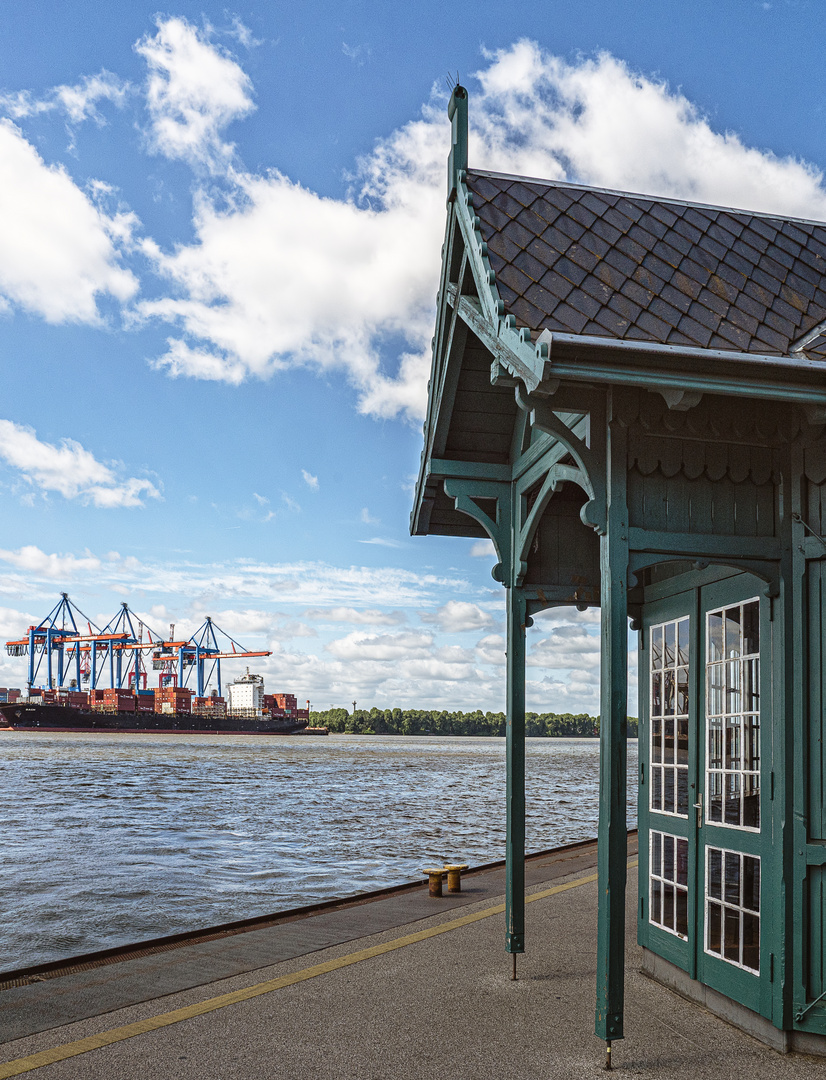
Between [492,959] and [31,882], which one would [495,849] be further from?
[492,959]

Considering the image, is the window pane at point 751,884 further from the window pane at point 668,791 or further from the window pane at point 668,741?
the window pane at point 668,741

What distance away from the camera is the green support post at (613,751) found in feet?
14.3

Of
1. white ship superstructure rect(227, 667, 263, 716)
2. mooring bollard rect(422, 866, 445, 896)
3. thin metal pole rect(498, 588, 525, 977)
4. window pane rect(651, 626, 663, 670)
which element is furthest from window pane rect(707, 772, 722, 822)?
white ship superstructure rect(227, 667, 263, 716)

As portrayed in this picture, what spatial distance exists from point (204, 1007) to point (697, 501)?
405 centimetres

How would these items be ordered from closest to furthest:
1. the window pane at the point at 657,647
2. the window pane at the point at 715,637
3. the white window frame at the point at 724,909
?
the white window frame at the point at 724,909, the window pane at the point at 715,637, the window pane at the point at 657,647

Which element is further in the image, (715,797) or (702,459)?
(715,797)

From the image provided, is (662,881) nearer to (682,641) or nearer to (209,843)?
(682,641)

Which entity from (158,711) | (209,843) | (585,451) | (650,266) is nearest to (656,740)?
(585,451)

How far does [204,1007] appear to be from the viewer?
542 centimetres

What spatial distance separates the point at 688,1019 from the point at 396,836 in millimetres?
13810

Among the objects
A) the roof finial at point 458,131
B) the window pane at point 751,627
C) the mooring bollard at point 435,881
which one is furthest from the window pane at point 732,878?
the mooring bollard at point 435,881

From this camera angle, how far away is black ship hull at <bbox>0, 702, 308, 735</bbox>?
106312 millimetres

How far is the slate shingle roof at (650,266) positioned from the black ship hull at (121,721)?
364ft

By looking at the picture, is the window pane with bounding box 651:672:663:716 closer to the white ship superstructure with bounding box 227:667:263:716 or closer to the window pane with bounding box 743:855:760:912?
the window pane with bounding box 743:855:760:912
